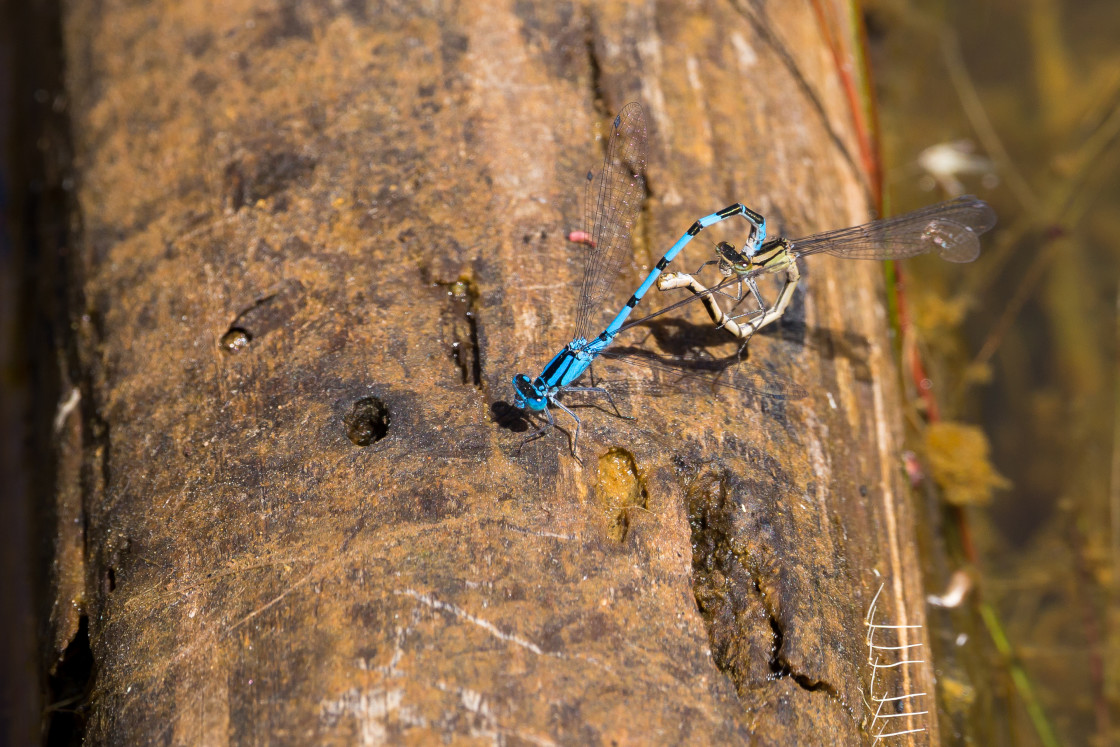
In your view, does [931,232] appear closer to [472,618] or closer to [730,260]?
[730,260]

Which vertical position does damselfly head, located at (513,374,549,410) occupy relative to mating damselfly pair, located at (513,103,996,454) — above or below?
below

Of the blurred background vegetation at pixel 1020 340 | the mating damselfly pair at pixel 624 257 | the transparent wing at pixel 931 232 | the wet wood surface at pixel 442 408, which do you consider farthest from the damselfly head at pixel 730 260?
the blurred background vegetation at pixel 1020 340

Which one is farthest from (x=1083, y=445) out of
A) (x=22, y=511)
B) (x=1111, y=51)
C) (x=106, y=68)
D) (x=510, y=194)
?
(x=22, y=511)

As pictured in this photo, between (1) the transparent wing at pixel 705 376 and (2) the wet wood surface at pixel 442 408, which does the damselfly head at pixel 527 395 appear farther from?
(1) the transparent wing at pixel 705 376

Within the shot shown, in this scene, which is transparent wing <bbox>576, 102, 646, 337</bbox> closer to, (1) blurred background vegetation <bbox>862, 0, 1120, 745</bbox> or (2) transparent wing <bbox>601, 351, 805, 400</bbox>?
(2) transparent wing <bbox>601, 351, 805, 400</bbox>

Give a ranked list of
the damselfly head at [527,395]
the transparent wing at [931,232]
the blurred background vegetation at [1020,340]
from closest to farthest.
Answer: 1. the damselfly head at [527,395]
2. the transparent wing at [931,232]
3. the blurred background vegetation at [1020,340]

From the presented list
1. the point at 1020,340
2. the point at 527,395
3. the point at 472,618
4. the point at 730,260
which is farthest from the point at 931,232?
the point at 1020,340

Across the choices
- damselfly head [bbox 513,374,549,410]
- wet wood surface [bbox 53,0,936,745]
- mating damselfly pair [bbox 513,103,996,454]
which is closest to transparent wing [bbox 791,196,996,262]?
mating damselfly pair [bbox 513,103,996,454]
